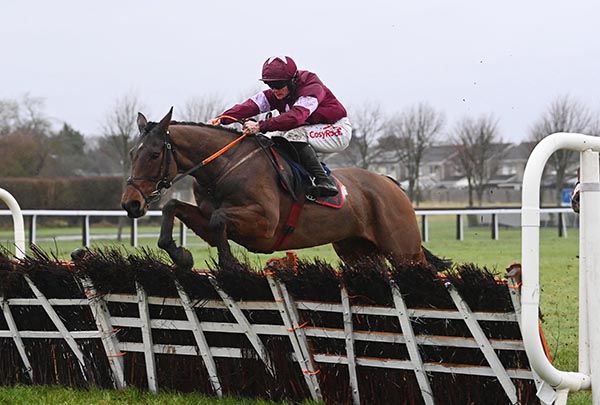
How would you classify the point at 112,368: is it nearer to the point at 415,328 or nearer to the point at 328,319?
the point at 328,319

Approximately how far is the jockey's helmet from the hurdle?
3060mm

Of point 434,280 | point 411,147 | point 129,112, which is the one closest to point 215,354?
point 434,280

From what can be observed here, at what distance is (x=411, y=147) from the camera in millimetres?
37031

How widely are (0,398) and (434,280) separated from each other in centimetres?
255

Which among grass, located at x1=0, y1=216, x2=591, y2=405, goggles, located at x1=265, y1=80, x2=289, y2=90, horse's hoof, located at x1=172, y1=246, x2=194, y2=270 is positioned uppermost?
goggles, located at x1=265, y1=80, x2=289, y2=90

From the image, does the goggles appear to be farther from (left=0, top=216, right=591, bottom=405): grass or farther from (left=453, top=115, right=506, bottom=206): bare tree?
(left=453, top=115, right=506, bottom=206): bare tree

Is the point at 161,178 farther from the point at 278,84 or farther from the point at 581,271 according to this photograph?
the point at 581,271

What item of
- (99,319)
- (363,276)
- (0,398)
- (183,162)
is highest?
(183,162)

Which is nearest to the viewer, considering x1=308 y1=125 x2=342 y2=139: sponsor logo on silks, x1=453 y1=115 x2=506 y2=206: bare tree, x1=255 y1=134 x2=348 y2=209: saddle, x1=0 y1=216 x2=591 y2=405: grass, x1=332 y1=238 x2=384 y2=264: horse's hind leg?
x1=0 y1=216 x2=591 y2=405: grass

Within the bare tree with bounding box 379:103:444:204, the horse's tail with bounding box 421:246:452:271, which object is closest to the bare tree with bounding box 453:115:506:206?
the bare tree with bounding box 379:103:444:204

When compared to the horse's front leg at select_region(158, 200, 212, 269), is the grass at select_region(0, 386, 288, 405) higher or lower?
lower

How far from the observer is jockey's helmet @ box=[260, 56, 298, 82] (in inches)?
260

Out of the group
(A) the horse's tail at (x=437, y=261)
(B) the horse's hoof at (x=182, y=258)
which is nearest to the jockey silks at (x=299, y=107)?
(B) the horse's hoof at (x=182, y=258)

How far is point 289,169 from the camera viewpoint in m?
6.75
